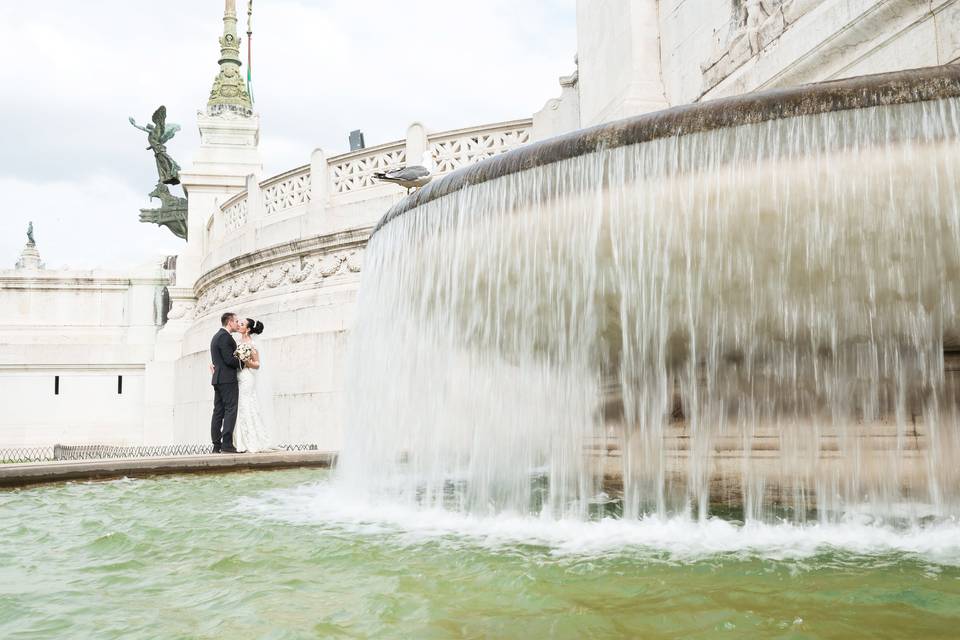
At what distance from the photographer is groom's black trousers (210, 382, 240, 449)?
9.91m

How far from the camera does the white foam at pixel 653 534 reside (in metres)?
3.58

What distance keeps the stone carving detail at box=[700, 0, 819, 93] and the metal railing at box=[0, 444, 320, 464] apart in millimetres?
7297

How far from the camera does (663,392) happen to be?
518 cm

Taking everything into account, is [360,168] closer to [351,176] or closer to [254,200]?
[351,176]

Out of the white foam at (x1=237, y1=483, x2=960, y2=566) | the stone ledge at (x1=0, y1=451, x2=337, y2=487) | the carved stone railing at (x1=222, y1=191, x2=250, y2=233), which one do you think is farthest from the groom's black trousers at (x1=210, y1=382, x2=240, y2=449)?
the carved stone railing at (x1=222, y1=191, x2=250, y2=233)

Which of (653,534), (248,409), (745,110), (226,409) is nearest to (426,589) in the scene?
(653,534)

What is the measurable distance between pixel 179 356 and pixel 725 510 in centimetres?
1685

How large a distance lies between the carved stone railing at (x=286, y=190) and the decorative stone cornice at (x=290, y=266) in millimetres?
1046

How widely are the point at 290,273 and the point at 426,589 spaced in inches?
502

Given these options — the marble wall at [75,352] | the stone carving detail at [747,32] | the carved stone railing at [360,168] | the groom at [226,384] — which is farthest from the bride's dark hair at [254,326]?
the marble wall at [75,352]

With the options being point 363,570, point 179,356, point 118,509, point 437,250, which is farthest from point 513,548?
point 179,356

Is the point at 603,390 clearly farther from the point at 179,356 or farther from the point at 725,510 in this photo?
the point at 179,356

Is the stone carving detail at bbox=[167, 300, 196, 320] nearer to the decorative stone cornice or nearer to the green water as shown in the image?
the decorative stone cornice

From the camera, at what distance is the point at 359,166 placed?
48.9 ft
